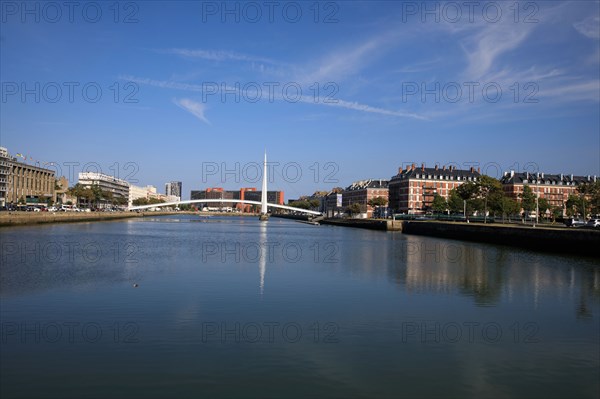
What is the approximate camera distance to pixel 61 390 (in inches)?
331

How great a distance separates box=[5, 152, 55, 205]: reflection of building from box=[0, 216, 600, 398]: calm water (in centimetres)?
8976

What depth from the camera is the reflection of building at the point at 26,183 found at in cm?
10094

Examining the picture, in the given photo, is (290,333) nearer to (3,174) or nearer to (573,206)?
(573,206)

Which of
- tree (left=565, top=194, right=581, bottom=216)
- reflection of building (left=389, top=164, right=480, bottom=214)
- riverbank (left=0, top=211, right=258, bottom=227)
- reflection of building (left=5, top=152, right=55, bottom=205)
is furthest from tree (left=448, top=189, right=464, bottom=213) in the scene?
reflection of building (left=5, top=152, right=55, bottom=205)

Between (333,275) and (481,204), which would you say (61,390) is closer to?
(333,275)

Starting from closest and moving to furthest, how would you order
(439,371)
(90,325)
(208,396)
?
(208,396), (439,371), (90,325)

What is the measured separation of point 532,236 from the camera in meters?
39.9

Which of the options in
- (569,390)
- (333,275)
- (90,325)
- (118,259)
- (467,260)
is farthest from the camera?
(467,260)

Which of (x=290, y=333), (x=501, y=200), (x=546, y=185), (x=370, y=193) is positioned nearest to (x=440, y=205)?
(x=501, y=200)

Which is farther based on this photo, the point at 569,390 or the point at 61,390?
the point at 569,390

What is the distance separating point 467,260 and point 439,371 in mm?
23148

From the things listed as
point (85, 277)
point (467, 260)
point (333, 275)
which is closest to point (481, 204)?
point (467, 260)

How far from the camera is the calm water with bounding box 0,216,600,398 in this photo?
9.01 meters

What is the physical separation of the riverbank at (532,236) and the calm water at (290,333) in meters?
11.3
